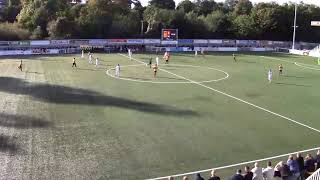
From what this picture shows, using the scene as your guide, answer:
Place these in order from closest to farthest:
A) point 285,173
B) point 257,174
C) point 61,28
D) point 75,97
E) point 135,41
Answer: point 257,174 → point 285,173 → point 75,97 → point 135,41 → point 61,28

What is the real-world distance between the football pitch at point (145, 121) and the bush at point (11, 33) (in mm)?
35049

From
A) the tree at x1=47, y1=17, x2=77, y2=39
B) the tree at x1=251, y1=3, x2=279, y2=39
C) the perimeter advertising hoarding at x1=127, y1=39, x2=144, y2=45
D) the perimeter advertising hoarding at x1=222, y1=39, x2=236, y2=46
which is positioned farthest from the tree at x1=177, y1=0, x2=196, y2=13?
the tree at x1=47, y1=17, x2=77, y2=39

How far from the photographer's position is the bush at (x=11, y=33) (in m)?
84.1

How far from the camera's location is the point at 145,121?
29344 mm

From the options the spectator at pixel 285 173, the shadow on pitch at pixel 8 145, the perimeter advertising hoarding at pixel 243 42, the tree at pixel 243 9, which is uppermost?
the tree at pixel 243 9

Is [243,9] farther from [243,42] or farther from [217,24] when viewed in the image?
[243,42]

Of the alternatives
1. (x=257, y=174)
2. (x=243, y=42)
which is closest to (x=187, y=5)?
(x=243, y=42)

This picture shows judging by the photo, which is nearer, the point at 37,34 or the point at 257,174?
the point at 257,174

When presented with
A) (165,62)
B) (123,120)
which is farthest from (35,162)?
(165,62)

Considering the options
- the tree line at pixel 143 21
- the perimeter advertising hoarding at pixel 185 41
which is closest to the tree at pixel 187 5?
the tree line at pixel 143 21

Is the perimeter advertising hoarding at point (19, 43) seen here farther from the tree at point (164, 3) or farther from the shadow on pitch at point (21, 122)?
the shadow on pitch at point (21, 122)

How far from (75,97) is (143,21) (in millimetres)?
65388

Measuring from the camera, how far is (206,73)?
51500 millimetres

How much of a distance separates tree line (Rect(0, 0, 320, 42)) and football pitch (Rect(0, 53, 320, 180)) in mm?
38566
